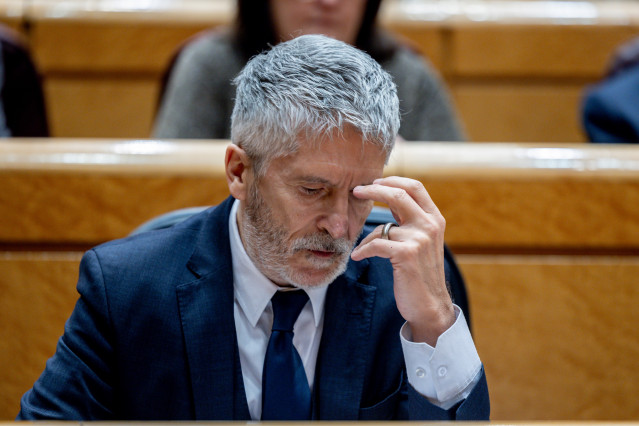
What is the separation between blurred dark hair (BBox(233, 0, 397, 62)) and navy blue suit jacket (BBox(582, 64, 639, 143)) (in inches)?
13.9

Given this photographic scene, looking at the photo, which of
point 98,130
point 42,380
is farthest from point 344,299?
point 98,130

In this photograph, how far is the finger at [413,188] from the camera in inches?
26.9

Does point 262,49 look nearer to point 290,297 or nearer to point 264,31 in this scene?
point 264,31

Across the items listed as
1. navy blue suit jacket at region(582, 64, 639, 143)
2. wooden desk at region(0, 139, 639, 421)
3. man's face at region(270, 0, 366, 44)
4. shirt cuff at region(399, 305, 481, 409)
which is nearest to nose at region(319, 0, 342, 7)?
man's face at region(270, 0, 366, 44)

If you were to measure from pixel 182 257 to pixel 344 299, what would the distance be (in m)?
0.16

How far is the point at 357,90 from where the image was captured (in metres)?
0.67

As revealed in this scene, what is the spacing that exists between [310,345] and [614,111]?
31.2 inches

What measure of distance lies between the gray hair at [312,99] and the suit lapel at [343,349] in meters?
0.14

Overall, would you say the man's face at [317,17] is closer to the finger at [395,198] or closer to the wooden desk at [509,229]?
the wooden desk at [509,229]

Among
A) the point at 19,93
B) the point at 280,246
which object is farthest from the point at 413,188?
the point at 19,93

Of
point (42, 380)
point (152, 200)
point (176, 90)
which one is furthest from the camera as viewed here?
point (176, 90)

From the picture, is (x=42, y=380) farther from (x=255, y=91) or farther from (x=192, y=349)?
(x=255, y=91)

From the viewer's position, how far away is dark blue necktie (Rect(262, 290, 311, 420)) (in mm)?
697

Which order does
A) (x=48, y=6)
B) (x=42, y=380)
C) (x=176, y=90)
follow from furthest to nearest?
(x=48, y=6) → (x=176, y=90) → (x=42, y=380)
